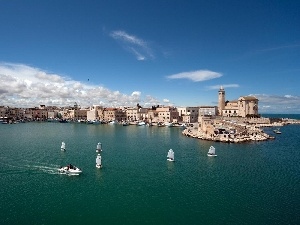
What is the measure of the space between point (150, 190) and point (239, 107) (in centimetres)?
8706

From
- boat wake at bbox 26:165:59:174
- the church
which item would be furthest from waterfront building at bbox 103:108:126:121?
boat wake at bbox 26:165:59:174

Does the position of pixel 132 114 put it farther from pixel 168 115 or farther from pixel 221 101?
pixel 221 101

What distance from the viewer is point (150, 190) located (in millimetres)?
23062

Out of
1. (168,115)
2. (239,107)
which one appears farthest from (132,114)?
(239,107)

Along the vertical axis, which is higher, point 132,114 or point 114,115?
point 132,114

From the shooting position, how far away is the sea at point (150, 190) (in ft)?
59.4

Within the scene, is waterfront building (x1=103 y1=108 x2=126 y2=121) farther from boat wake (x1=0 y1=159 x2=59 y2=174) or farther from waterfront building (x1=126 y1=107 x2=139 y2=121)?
boat wake (x1=0 y1=159 x2=59 y2=174)

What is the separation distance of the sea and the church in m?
67.1

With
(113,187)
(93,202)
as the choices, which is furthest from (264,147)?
(93,202)

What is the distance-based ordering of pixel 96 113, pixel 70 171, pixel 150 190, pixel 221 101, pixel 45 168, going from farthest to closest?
pixel 96 113 → pixel 221 101 → pixel 45 168 → pixel 70 171 → pixel 150 190

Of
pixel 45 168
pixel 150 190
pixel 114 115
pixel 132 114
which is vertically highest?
pixel 132 114

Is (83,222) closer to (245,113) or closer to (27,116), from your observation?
(245,113)

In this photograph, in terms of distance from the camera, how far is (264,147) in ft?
152

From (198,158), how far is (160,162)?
5.32 m
